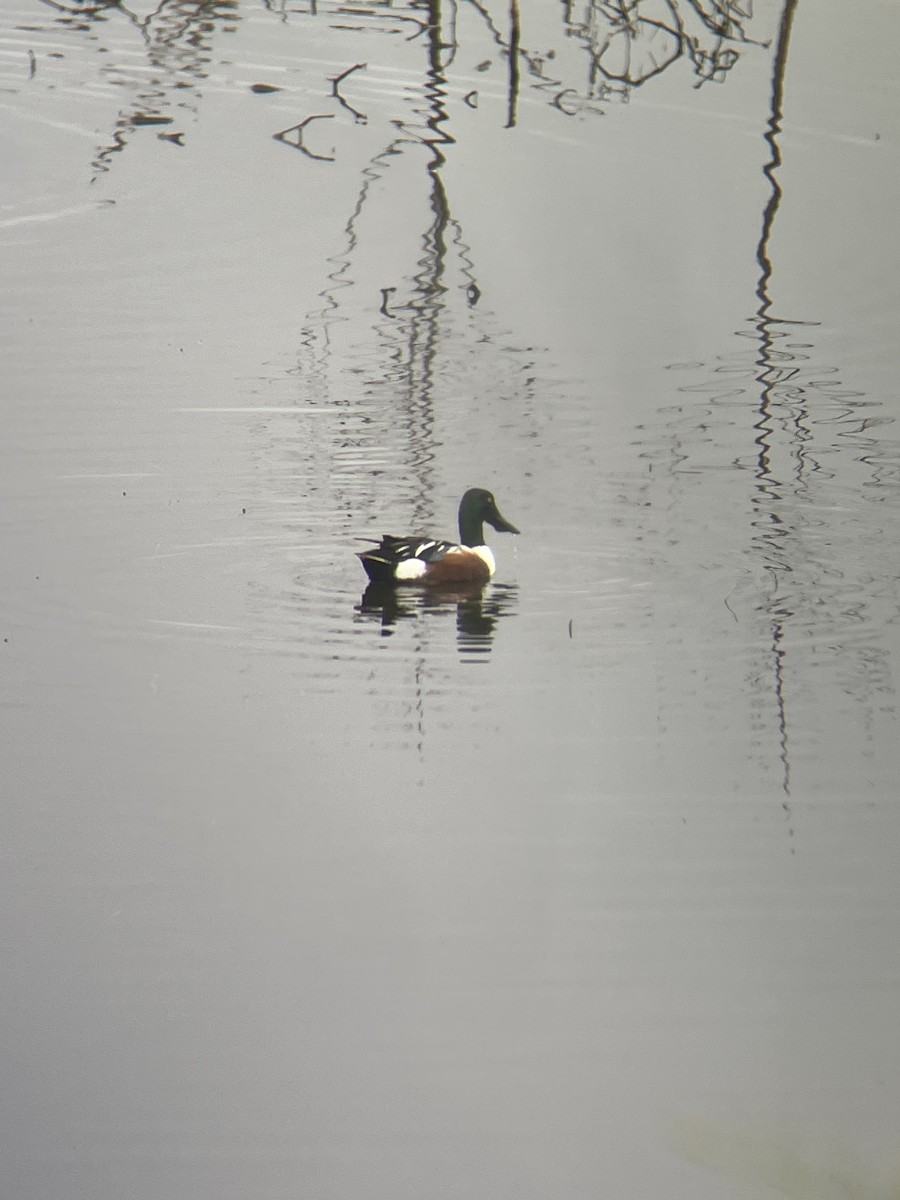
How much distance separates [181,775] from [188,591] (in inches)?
90.5

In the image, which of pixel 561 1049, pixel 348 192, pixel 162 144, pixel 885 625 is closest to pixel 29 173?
pixel 162 144

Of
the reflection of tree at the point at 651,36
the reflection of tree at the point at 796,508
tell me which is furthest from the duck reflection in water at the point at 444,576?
the reflection of tree at the point at 651,36

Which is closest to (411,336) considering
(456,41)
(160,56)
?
(456,41)

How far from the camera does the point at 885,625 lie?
29.6 ft

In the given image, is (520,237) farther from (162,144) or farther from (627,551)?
(627,551)

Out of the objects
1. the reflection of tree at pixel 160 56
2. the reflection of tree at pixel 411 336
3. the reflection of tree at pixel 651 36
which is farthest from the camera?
the reflection of tree at pixel 651 36

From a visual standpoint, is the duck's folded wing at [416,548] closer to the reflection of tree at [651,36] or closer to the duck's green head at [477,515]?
the duck's green head at [477,515]

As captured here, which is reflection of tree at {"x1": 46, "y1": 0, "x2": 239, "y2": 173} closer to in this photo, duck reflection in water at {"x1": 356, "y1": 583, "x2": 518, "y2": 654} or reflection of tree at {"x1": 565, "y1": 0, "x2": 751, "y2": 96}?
reflection of tree at {"x1": 565, "y1": 0, "x2": 751, "y2": 96}

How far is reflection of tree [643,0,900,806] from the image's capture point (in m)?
8.27

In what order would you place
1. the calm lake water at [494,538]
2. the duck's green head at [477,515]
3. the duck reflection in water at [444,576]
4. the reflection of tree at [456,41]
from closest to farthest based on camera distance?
the calm lake water at [494,538]
the duck reflection in water at [444,576]
the duck's green head at [477,515]
the reflection of tree at [456,41]

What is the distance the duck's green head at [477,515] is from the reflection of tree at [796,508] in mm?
927

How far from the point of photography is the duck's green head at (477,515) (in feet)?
34.4

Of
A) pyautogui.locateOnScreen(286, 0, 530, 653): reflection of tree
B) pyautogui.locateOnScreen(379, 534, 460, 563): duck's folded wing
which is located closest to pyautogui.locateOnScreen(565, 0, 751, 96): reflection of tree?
pyautogui.locateOnScreen(286, 0, 530, 653): reflection of tree

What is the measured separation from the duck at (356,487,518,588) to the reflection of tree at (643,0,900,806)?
1005 mm
